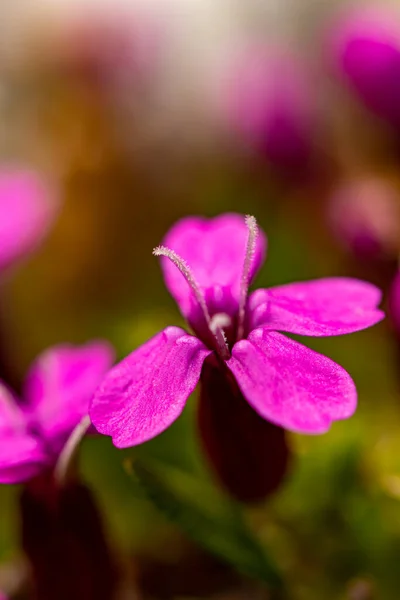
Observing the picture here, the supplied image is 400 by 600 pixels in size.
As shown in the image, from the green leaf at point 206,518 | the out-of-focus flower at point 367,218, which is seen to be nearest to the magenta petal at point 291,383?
the green leaf at point 206,518

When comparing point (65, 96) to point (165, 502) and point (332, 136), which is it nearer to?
point (332, 136)

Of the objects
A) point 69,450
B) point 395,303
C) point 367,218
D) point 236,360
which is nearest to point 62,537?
point 69,450

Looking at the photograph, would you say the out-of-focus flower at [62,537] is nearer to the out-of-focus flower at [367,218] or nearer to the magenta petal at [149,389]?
the magenta petal at [149,389]

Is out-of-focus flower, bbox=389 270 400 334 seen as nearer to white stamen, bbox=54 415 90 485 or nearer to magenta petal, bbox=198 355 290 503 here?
magenta petal, bbox=198 355 290 503

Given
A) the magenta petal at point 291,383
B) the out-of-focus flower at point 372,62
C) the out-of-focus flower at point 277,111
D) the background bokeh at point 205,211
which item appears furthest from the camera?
the out-of-focus flower at point 277,111

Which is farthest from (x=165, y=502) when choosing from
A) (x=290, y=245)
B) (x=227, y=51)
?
(x=227, y=51)

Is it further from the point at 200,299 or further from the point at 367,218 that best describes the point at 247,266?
the point at 367,218
